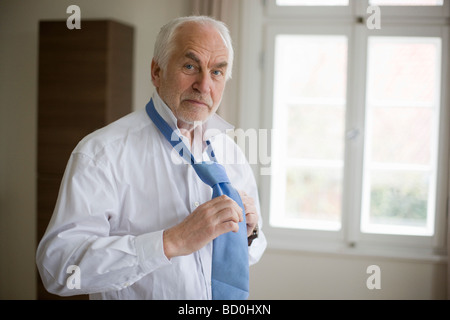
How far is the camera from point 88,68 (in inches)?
123

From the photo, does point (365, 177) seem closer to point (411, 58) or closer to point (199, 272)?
point (411, 58)

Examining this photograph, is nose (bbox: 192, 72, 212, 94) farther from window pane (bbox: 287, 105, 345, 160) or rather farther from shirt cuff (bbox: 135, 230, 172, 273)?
window pane (bbox: 287, 105, 345, 160)

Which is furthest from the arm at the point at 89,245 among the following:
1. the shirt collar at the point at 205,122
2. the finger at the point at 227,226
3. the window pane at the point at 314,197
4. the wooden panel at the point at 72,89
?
the window pane at the point at 314,197

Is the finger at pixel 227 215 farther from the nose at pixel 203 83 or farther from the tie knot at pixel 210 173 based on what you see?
the nose at pixel 203 83

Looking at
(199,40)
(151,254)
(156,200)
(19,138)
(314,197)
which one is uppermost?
(199,40)

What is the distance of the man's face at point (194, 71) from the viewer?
1.32 metres

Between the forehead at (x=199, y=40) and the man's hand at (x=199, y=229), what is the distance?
1.50ft

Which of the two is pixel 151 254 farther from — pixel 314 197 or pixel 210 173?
pixel 314 197

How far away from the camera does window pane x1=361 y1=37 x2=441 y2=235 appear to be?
3.22 meters

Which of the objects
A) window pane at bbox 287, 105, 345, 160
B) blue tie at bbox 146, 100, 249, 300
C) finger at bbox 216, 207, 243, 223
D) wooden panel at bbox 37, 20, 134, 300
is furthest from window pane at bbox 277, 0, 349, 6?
finger at bbox 216, 207, 243, 223

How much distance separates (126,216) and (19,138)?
2933 millimetres

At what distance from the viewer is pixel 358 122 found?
10.7 ft

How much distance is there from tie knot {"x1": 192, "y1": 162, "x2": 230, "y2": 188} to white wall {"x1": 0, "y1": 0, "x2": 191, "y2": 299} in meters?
2.80

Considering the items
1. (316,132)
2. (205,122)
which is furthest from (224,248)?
(316,132)
